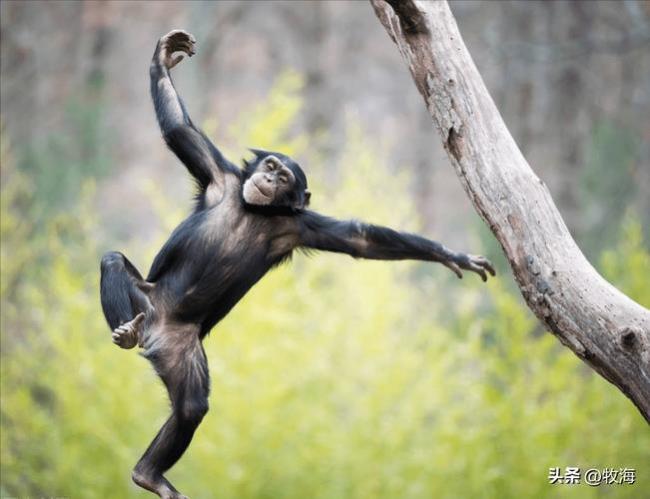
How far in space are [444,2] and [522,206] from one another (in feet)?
3.65

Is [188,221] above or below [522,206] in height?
below

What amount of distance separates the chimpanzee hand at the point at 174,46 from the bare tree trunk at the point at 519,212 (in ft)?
3.29

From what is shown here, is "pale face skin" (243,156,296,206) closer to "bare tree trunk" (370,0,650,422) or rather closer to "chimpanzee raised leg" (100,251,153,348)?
"chimpanzee raised leg" (100,251,153,348)

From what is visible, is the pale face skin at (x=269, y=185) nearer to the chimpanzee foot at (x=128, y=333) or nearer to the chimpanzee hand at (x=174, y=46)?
the chimpanzee hand at (x=174, y=46)

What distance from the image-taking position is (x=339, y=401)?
9.72 meters

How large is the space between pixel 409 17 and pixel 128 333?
6.55 feet

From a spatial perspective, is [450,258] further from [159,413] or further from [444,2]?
[159,413]

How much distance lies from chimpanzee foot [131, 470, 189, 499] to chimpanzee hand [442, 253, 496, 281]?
181 centimetres

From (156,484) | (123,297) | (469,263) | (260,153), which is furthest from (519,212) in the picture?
(156,484)

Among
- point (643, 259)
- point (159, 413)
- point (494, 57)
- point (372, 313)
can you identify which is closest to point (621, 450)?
point (643, 259)

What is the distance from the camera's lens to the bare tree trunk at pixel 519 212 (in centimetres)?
395

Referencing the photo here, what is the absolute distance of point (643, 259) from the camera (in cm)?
901

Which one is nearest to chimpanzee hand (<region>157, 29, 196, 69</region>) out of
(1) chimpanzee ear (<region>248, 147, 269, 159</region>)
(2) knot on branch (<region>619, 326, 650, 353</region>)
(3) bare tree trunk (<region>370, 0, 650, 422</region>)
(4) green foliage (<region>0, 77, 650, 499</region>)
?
(1) chimpanzee ear (<region>248, 147, 269, 159</region>)

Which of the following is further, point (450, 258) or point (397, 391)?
point (397, 391)
